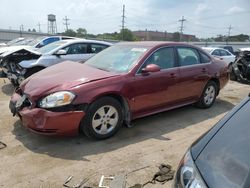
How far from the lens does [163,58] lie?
214 inches

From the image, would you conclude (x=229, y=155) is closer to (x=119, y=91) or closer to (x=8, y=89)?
(x=119, y=91)

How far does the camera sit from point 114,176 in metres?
3.50

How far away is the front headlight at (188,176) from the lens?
179 centimetres

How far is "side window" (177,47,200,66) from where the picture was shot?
5759mm

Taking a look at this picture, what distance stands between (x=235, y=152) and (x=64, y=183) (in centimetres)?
216

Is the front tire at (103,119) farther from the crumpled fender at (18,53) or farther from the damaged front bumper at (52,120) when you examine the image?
the crumpled fender at (18,53)

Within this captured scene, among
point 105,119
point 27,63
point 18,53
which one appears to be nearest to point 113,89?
point 105,119

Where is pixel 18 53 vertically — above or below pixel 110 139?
above

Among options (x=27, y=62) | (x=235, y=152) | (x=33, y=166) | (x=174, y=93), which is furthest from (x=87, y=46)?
(x=235, y=152)

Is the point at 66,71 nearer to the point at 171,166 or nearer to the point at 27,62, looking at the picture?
the point at 171,166

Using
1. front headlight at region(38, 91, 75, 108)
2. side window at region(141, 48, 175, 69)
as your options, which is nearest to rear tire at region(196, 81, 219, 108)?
side window at region(141, 48, 175, 69)

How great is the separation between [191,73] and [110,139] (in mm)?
2333

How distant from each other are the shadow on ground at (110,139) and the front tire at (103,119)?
5.6 inches

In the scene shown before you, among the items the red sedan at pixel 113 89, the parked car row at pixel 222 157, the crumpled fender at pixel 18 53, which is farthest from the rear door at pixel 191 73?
the crumpled fender at pixel 18 53
